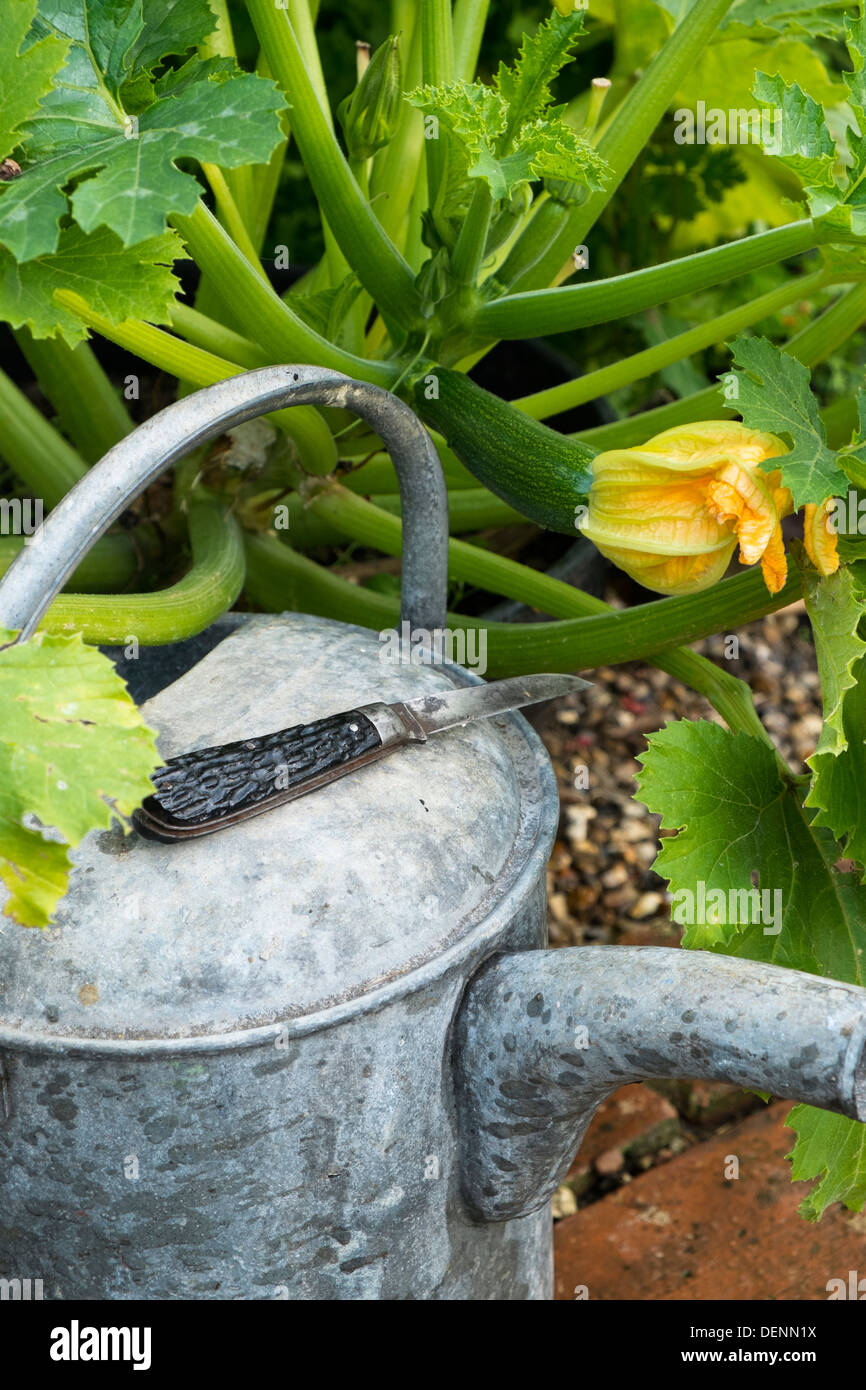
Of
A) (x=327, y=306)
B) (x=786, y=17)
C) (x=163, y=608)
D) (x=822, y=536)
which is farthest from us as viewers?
(x=786, y=17)

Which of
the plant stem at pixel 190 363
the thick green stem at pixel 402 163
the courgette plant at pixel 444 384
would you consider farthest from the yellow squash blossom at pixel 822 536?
the thick green stem at pixel 402 163

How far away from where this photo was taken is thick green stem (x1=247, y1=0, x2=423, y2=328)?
1.06 m

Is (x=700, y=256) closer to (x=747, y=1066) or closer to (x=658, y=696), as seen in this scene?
(x=747, y=1066)

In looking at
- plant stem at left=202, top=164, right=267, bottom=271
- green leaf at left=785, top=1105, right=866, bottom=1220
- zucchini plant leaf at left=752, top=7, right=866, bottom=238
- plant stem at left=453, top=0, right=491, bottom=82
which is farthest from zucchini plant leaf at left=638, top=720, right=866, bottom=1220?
plant stem at left=453, top=0, right=491, bottom=82

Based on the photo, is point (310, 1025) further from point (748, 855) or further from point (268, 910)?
point (748, 855)

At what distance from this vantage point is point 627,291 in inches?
42.6

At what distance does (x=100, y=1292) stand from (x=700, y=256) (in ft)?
2.75

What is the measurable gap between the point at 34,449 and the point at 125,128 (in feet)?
1.51

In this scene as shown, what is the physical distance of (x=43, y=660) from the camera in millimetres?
731

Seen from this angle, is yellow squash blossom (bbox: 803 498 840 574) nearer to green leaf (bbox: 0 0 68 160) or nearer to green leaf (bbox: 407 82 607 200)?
green leaf (bbox: 407 82 607 200)

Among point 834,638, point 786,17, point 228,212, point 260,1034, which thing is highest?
point 786,17

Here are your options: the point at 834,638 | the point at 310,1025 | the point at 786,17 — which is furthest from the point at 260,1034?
the point at 786,17

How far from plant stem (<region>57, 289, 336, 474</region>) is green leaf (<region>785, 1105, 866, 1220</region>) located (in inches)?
24.9

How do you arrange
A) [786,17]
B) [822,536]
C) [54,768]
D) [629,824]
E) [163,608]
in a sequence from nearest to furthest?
[54,768]
[822,536]
[163,608]
[786,17]
[629,824]
